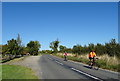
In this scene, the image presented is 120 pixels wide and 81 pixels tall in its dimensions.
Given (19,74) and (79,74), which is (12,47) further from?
(79,74)

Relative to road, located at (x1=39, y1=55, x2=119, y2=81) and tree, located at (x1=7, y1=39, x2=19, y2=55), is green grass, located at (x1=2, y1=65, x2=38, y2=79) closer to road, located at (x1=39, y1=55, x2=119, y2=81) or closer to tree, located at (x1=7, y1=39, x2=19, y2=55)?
road, located at (x1=39, y1=55, x2=119, y2=81)

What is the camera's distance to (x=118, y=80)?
10508 mm

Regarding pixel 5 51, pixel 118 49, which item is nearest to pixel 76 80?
pixel 118 49

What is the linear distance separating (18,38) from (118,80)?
1869 inches

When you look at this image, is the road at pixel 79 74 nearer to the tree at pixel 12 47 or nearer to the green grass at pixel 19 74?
the green grass at pixel 19 74

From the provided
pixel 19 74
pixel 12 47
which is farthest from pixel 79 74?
pixel 12 47

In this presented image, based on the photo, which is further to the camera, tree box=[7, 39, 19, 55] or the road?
tree box=[7, 39, 19, 55]

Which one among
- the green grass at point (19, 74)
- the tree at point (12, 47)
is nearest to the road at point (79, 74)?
the green grass at point (19, 74)

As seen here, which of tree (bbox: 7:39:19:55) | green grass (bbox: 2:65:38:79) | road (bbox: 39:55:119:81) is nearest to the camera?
road (bbox: 39:55:119:81)

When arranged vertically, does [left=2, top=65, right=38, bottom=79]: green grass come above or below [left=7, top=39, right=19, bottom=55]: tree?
below

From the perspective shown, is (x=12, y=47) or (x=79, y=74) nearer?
(x=79, y=74)

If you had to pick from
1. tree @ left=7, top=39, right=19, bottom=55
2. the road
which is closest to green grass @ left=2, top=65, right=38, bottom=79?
the road

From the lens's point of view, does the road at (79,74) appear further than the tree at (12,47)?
No

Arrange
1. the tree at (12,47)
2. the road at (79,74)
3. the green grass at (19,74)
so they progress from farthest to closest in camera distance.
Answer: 1. the tree at (12,47)
2. the green grass at (19,74)
3. the road at (79,74)
